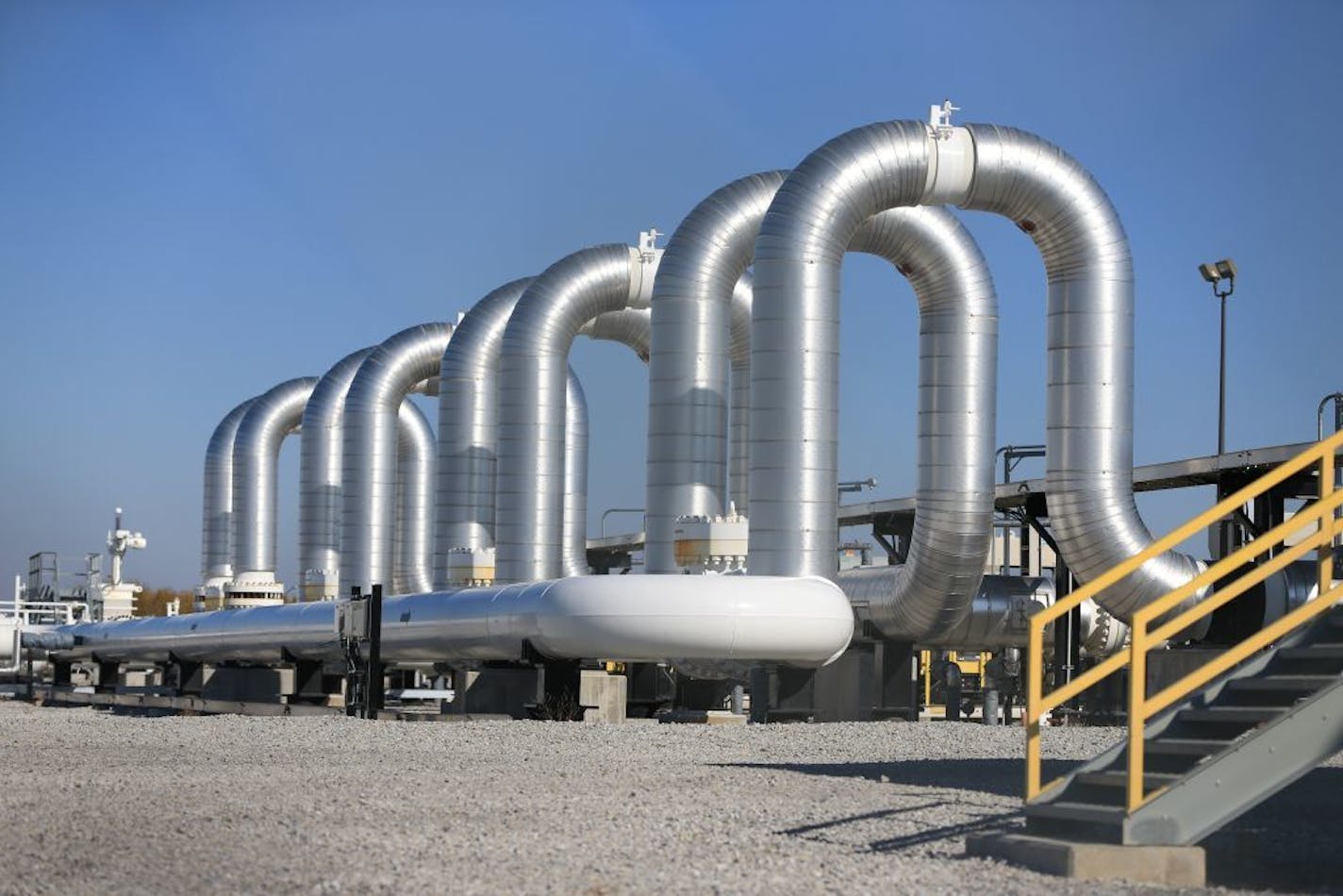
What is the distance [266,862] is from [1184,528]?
5.20 metres

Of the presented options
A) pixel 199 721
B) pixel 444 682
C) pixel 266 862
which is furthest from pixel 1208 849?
pixel 444 682

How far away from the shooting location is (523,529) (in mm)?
28938

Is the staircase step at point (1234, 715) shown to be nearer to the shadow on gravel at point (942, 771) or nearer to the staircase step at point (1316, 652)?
the staircase step at point (1316, 652)

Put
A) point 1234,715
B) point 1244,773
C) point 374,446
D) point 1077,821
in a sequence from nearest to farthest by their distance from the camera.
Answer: point 1244,773 → point 1077,821 → point 1234,715 → point 374,446

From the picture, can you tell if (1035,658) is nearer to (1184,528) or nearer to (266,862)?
(1184,528)

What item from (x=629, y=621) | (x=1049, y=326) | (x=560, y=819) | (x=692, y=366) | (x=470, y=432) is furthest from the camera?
(x=470, y=432)

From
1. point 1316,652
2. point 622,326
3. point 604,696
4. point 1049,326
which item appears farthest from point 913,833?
point 622,326

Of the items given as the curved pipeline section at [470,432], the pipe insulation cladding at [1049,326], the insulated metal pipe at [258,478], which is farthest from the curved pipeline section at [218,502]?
the pipe insulation cladding at [1049,326]

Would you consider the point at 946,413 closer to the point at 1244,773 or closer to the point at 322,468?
the point at 1244,773

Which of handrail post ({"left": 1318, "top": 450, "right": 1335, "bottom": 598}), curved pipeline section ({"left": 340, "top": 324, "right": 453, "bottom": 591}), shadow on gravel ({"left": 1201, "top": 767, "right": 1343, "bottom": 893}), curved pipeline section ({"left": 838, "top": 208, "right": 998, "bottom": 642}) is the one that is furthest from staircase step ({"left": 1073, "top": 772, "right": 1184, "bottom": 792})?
curved pipeline section ({"left": 340, "top": 324, "right": 453, "bottom": 591})

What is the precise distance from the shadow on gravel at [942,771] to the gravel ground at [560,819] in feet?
0.16

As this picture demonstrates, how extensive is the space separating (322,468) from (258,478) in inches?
192

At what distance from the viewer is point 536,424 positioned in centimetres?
2914

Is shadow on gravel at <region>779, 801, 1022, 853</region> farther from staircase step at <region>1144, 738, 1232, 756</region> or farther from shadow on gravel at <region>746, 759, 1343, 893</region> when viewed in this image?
staircase step at <region>1144, 738, 1232, 756</region>
